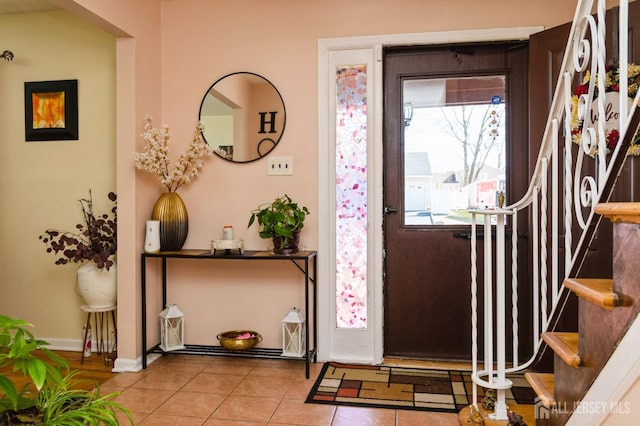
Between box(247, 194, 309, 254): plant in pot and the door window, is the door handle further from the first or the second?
box(247, 194, 309, 254): plant in pot

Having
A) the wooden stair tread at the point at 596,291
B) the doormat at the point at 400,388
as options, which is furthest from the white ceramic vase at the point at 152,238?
the wooden stair tread at the point at 596,291

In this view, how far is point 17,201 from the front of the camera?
11.4 ft

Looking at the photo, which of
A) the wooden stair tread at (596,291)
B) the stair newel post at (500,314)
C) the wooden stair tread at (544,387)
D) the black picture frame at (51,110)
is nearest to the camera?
the wooden stair tread at (596,291)

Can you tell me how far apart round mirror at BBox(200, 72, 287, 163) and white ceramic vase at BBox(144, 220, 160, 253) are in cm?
67

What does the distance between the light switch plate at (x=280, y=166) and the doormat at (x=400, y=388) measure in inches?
52.5

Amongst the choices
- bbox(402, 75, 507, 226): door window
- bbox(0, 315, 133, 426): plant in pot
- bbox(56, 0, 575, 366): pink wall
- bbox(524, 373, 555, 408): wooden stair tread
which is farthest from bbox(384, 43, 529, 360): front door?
bbox(0, 315, 133, 426): plant in pot

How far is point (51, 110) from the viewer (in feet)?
11.2

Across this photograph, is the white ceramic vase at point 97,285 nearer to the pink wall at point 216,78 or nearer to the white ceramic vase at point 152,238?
the pink wall at point 216,78

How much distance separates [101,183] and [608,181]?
10.4 ft

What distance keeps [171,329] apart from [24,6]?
2.57m

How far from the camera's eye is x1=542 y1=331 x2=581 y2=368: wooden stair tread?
1.41 metres

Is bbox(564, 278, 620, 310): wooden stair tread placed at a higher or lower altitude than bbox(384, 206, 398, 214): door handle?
lower

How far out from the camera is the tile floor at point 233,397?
2279 mm

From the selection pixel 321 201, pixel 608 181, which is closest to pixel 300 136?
pixel 321 201
